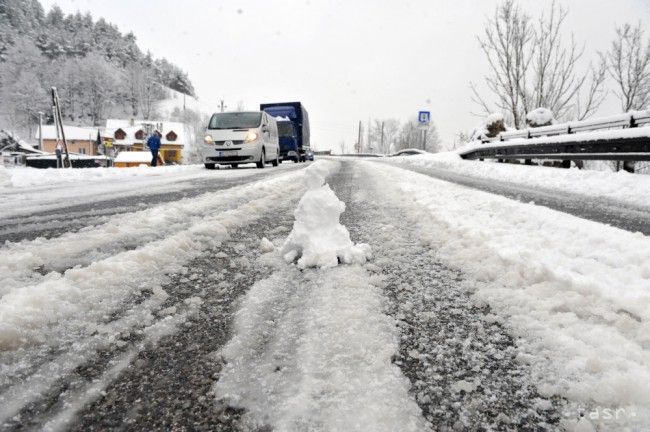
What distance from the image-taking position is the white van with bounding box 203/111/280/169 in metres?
11.0

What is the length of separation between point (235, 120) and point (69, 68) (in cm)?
11126

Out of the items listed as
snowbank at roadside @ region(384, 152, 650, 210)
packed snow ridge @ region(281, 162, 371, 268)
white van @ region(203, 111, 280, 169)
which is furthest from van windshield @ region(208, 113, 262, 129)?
packed snow ridge @ region(281, 162, 371, 268)

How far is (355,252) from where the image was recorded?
6.36ft

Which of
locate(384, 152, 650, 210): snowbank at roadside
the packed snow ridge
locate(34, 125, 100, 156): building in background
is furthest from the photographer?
locate(34, 125, 100, 156): building in background

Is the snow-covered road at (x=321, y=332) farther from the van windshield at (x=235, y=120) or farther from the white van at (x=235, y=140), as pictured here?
the van windshield at (x=235, y=120)

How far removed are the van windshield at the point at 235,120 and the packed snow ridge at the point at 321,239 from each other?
1033 centimetres

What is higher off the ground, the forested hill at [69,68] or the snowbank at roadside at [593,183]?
the forested hill at [69,68]

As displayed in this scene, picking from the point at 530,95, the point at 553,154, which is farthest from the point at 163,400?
the point at 530,95

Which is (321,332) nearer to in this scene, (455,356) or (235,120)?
(455,356)

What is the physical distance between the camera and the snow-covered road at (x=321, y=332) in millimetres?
802

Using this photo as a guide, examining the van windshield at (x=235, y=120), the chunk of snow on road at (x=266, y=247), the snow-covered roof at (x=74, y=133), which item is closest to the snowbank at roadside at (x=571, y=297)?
the chunk of snow on road at (x=266, y=247)

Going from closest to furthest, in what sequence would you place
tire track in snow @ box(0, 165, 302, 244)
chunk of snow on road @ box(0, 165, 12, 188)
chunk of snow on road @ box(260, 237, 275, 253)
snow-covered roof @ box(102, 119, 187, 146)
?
chunk of snow on road @ box(260, 237, 275, 253)
tire track in snow @ box(0, 165, 302, 244)
chunk of snow on road @ box(0, 165, 12, 188)
snow-covered roof @ box(102, 119, 187, 146)

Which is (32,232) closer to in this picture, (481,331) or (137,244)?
(137,244)

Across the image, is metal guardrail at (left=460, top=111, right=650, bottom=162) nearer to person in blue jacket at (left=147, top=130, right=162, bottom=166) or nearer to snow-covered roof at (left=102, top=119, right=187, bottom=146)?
person in blue jacket at (left=147, top=130, right=162, bottom=166)
